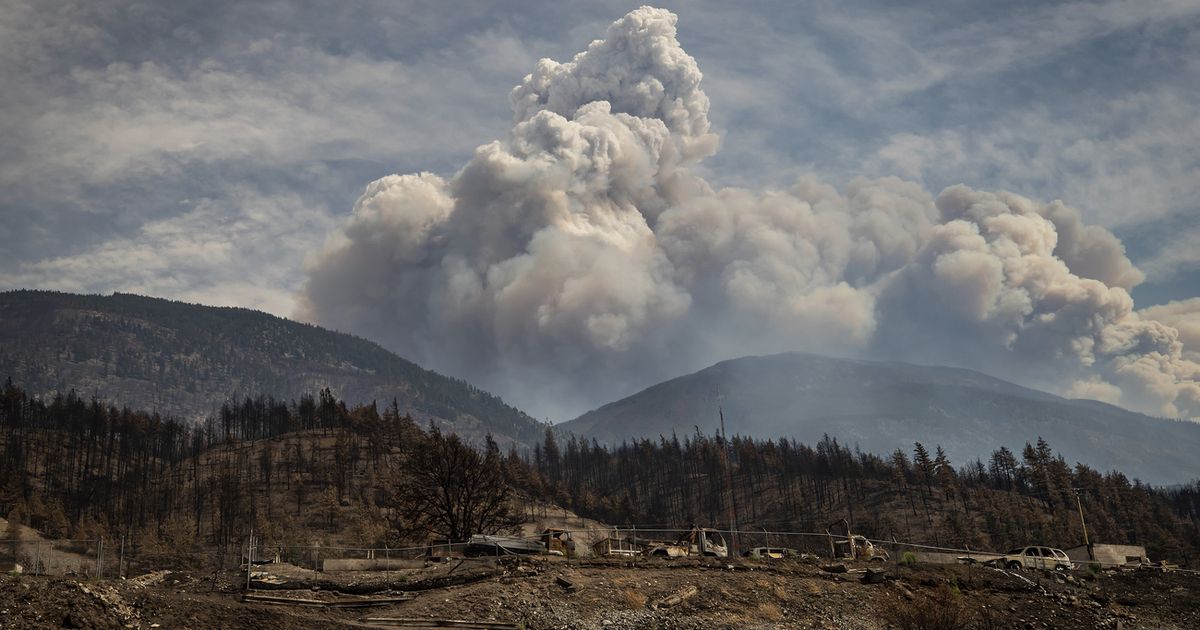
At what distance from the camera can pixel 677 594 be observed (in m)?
45.9

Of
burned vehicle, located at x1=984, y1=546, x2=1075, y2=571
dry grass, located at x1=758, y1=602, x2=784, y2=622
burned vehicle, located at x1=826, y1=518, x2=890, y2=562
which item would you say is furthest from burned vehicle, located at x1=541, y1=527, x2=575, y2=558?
burned vehicle, located at x1=984, y1=546, x2=1075, y2=571

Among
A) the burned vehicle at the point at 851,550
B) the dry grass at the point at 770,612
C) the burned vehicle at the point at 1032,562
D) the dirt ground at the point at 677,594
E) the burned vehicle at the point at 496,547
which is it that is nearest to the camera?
the dirt ground at the point at 677,594

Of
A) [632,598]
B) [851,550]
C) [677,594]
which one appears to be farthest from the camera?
[851,550]

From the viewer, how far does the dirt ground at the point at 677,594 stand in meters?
38.1

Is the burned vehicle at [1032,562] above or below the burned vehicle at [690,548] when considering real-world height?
below

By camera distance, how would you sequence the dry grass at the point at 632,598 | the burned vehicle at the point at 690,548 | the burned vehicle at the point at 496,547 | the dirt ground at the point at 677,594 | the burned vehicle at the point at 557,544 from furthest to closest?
the burned vehicle at the point at 690,548, the burned vehicle at the point at 557,544, the burned vehicle at the point at 496,547, the dry grass at the point at 632,598, the dirt ground at the point at 677,594

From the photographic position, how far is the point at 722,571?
5112cm

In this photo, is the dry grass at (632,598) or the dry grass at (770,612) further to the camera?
the dry grass at (770,612)

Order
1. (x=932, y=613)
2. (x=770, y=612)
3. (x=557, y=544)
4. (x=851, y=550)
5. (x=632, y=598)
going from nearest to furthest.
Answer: (x=932, y=613)
(x=632, y=598)
(x=770, y=612)
(x=557, y=544)
(x=851, y=550)

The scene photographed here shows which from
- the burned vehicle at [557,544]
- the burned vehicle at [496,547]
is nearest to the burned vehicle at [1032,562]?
the burned vehicle at [557,544]

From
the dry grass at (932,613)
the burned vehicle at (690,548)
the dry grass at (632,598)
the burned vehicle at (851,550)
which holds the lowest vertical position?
the dry grass at (932,613)

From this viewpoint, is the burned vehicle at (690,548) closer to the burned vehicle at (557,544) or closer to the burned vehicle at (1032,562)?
the burned vehicle at (557,544)

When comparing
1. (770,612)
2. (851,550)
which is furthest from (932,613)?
(851,550)

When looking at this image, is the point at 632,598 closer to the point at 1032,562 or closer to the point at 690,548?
the point at 690,548
